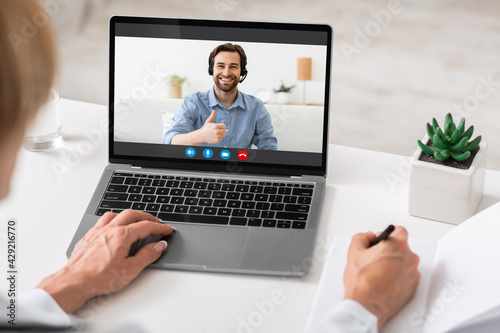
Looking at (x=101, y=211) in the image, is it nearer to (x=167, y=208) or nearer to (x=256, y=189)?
(x=167, y=208)

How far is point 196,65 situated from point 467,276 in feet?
2.28

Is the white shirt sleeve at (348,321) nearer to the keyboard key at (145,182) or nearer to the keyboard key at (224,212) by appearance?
the keyboard key at (224,212)

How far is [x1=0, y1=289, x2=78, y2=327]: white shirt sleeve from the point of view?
90 centimetres

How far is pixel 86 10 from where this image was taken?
4.17 metres

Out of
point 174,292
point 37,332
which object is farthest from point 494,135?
point 37,332

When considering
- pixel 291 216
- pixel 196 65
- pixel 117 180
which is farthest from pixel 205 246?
pixel 196 65

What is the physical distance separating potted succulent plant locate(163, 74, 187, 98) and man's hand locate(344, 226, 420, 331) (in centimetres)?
52

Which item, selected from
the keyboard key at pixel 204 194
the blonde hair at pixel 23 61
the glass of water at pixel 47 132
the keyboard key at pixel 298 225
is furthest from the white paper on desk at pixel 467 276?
the glass of water at pixel 47 132

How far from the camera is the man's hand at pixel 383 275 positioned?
100 cm

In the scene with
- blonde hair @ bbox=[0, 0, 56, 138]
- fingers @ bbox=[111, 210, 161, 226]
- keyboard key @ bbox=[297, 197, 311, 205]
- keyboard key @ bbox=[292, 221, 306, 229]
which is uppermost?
blonde hair @ bbox=[0, 0, 56, 138]

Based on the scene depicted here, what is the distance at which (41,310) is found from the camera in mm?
988

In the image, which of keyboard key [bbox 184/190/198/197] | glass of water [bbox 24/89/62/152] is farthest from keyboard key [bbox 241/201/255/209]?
glass of water [bbox 24/89/62/152]

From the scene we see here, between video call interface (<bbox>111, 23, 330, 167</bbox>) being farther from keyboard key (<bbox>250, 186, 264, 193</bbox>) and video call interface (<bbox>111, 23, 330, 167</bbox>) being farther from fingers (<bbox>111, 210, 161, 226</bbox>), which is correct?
fingers (<bbox>111, 210, 161, 226</bbox>)

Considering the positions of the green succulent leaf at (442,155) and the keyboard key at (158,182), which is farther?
the keyboard key at (158,182)
